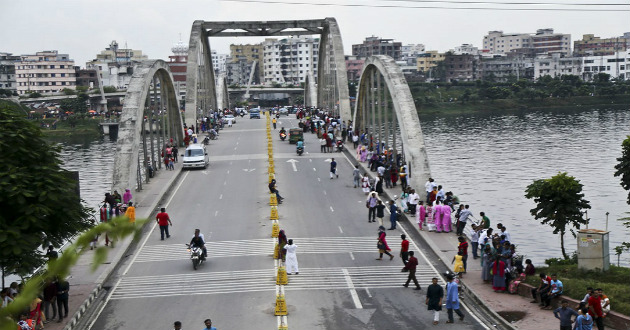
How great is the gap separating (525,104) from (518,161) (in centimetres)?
7749

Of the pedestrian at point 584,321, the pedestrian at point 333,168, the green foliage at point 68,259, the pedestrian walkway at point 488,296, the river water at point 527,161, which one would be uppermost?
the green foliage at point 68,259

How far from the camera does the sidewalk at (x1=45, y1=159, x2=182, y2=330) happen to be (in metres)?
20.9

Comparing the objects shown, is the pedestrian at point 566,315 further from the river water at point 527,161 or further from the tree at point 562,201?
the river water at point 527,161

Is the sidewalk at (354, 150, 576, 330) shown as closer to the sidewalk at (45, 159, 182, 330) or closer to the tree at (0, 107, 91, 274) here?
the sidewalk at (45, 159, 182, 330)

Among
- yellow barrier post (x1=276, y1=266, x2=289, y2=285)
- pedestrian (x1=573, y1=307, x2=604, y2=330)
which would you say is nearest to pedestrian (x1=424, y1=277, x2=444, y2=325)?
pedestrian (x1=573, y1=307, x2=604, y2=330)

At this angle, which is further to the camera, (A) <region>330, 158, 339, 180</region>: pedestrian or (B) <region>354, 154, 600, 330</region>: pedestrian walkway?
(A) <region>330, 158, 339, 180</region>: pedestrian

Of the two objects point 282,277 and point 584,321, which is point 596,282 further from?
point 282,277

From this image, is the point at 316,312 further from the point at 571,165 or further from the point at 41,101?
the point at 41,101

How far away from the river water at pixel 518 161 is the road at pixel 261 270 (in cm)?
1003

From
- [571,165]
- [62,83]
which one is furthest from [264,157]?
[62,83]

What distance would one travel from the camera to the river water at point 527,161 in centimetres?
4519

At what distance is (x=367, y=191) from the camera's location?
133 feet

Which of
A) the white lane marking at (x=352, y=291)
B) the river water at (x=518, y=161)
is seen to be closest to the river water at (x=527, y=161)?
the river water at (x=518, y=161)

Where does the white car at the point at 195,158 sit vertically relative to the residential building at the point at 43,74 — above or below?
below
